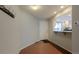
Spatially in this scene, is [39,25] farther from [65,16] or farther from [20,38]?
[65,16]

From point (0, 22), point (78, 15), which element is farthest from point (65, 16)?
point (0, 22)

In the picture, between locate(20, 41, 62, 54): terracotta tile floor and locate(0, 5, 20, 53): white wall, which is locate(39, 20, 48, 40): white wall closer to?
locate(20, 41, 62, 54): terracotta tile floor

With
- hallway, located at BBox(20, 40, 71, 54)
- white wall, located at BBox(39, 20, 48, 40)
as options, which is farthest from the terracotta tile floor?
white wall, located at BBox(39, 20, 48, 40)

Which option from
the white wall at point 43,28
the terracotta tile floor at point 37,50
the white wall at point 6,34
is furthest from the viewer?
the white wall at point 43,28

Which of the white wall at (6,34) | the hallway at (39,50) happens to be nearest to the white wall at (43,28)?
the hallway at (39,50)

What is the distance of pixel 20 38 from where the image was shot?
208cm

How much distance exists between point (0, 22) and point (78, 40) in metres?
0.69

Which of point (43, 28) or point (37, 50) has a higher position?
point (43, 28)

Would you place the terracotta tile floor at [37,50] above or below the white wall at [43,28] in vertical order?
below

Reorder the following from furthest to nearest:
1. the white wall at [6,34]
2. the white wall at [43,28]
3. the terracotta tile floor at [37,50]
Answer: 1. the white wall at [43,28]
2. the terracotta tile floor at [37,50]
3. the white wall at [6,34]

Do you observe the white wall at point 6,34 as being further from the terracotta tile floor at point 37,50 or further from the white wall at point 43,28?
the white wall at point 43,28

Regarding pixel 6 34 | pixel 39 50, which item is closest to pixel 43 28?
pixel 39 50

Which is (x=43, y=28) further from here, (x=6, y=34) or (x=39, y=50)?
(x=6, y=34)

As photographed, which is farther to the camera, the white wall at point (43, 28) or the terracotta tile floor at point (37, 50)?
the white wall at point (43, 28)
